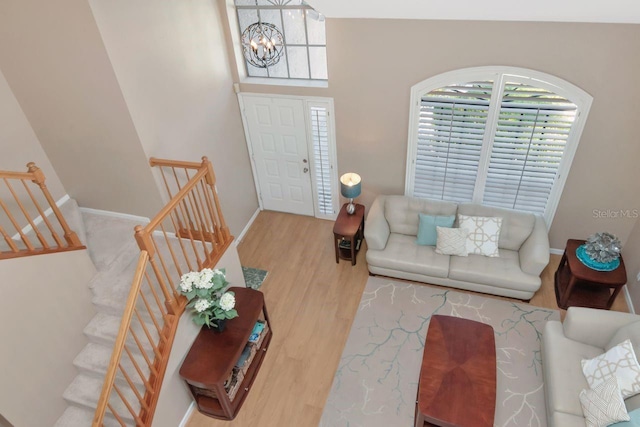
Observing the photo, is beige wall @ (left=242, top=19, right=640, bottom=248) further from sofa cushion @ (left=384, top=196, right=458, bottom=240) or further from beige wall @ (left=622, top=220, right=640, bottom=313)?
sofa cushion @ (left=384, top=196, right=458, bottom=240)

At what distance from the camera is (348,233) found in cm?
528

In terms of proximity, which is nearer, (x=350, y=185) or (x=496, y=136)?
(x=496, y=136)

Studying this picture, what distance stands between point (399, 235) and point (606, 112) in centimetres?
251

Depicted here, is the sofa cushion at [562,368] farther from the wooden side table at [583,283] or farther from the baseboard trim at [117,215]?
the baseboard trim at [117,215]

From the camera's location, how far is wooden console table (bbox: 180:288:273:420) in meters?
3.75

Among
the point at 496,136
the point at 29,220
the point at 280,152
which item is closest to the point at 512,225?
the point at 496,136

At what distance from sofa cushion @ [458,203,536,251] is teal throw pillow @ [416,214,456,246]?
1.13 ft

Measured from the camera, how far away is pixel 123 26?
368 centimetres

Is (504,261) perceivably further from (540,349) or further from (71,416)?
(71,416)

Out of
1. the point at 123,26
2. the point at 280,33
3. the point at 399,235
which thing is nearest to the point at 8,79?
the point at 123,26

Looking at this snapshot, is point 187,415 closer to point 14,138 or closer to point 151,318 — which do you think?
point 151,318

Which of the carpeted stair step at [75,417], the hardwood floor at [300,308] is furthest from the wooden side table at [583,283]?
the carpeted stair step at [75,417]

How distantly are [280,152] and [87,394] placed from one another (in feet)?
11.7

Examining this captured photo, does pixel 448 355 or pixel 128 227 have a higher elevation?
pixel 128 227
